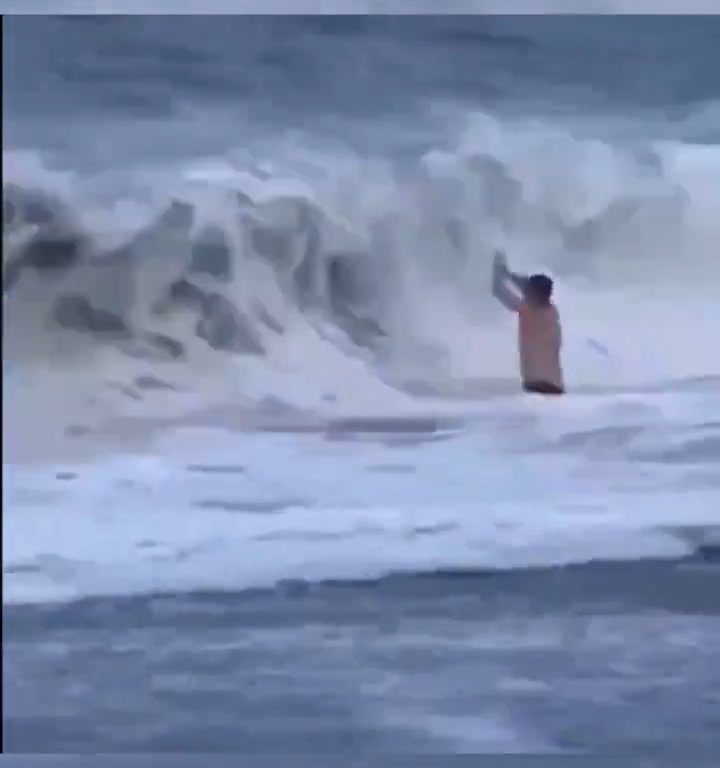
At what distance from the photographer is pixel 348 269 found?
1.13 m

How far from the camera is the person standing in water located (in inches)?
44.4

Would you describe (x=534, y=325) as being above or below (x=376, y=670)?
above

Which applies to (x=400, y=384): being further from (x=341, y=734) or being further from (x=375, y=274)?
(x=341, y=734)

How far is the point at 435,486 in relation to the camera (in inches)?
44.1

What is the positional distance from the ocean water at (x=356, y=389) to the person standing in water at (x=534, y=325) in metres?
0.02

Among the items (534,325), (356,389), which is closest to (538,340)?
(534,325)

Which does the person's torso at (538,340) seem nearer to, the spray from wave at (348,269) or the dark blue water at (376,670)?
the spray from wave at (348,269)

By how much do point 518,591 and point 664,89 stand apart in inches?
21.0

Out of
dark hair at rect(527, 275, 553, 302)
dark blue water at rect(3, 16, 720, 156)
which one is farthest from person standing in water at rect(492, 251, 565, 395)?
dark blue water at rect(3, 16, 720, 156)

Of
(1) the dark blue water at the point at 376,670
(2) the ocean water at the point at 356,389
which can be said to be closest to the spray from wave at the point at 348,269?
(2) the ocean water at the point at 356,389

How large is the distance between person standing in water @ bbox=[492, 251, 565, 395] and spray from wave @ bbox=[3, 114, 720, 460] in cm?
1

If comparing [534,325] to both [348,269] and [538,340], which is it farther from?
[348,269]

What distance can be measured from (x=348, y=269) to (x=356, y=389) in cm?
12

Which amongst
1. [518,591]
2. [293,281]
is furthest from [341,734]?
[293,281]
